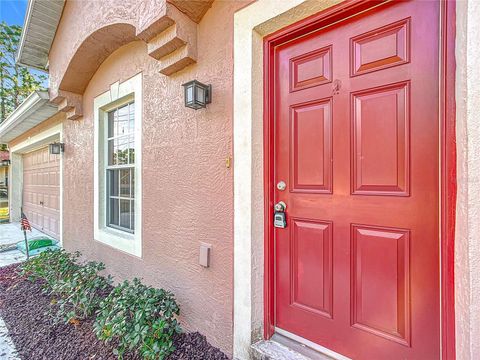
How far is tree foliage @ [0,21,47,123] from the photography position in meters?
12.2

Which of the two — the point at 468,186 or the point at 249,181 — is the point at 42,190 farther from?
the point at 468,186

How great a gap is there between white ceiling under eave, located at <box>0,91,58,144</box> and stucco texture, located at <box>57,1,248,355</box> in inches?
76.8

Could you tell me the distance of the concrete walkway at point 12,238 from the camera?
16.3ft

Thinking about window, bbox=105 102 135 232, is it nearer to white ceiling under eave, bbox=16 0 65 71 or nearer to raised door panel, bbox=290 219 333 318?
white ceiling under eave, bbox=16 0 65 71

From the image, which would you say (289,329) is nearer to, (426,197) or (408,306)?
(408,306)

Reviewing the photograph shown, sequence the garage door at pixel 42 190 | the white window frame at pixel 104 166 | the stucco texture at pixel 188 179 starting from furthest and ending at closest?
1. the garage door at pixel 42 190
2. the white window frame at pixel 104 166
3. the stucco texture at pixel 188 179

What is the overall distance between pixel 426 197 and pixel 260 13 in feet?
5.46

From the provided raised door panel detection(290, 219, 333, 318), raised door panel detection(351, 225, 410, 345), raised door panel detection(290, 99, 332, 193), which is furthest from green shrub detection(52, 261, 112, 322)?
raised door panel detection(351, 225, 410, 345)

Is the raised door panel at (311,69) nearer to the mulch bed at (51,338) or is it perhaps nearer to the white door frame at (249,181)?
the white door frame at (249,181)

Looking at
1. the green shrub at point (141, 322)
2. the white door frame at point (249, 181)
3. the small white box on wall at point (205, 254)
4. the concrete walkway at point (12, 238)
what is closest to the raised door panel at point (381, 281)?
the white door frame at point (249, 181)

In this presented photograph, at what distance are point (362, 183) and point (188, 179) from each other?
5.10 ft

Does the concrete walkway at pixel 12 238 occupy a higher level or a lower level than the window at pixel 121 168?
lower

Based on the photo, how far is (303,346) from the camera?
176cm

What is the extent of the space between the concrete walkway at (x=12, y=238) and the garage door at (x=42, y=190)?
37 cm
